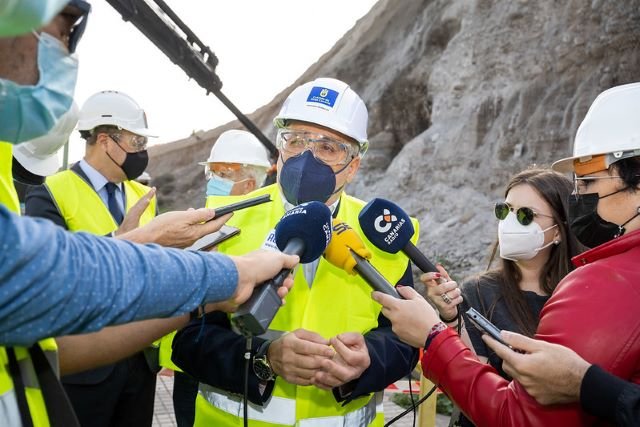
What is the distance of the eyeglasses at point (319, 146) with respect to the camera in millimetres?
2711

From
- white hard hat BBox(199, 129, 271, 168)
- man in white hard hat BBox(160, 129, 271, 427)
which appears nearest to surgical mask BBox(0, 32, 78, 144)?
man in white hard hat BBox(160, 129, 271, 427)

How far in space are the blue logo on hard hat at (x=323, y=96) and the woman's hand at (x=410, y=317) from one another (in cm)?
100

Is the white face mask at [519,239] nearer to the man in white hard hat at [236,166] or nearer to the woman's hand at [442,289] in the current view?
the woman's hand at [442,289]

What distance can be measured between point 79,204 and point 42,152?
64.2 inches

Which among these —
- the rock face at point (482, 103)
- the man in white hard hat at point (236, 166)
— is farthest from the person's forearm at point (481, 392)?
the rock face at point (482, 103)

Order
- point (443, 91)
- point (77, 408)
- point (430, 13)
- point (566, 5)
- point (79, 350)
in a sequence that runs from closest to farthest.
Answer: point (79, 350)
point (77, 408)
point (566, 5)
point (443, 91)
point (430, 13)

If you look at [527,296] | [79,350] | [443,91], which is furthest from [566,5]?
[79,350]

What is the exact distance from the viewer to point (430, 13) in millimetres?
20672

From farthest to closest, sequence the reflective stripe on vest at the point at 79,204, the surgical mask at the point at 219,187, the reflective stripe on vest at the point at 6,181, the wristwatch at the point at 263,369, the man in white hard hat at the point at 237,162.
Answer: the man in white hard hat at the point at 237,162 → the surgical mask at the point at 219,187 → the reflective stripe on vest at the point at 79,204 → the wristwatch at the point at 263,369 → the reflective stripe on vest at the point at 6,181

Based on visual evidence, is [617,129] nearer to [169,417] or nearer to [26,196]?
[26,196]

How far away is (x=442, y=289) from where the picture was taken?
8.09 feet

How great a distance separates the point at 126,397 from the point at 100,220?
1132 mm

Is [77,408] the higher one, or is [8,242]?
[8,242]

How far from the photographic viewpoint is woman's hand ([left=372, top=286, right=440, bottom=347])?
2.11m
